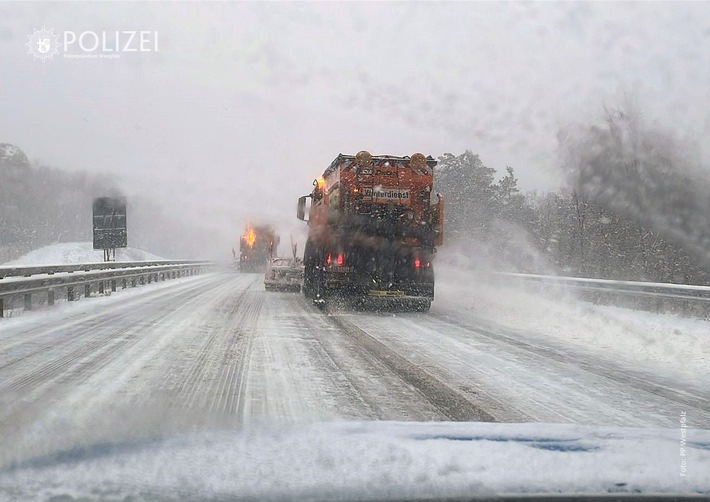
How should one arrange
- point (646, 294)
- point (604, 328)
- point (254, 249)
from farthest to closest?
point (254, 249) < point (646, 294) < point (604, 328)

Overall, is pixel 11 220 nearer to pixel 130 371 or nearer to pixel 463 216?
pixel 463 216

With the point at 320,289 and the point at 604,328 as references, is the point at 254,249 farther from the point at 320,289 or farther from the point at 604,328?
the point at 604,328

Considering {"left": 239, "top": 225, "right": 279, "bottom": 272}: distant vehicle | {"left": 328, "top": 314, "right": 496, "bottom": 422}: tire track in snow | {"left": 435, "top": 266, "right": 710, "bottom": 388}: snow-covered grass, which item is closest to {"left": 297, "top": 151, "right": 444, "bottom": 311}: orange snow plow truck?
{"left": 435, "top": 266, "right": 710, "bottom": 388}: snow-covered grass

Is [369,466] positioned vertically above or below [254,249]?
below

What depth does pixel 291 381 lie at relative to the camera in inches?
247

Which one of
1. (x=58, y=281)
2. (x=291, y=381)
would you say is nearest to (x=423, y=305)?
(x=291, y=381)

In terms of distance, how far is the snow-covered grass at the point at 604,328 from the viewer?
26.9 ft

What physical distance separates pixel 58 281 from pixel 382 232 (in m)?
8.12

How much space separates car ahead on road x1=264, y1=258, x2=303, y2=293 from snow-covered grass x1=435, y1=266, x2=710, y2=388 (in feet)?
18.8

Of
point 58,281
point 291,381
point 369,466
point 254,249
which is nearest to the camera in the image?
point 369,466

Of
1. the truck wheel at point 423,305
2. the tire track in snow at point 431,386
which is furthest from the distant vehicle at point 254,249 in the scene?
the tire track in snow at point 431,386

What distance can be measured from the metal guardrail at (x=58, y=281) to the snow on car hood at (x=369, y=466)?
10.7m

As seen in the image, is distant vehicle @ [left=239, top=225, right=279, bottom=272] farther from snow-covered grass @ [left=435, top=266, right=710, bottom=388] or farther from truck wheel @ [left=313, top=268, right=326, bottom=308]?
truck wheel @ [left=313, top=268, right=326, bottom=308]

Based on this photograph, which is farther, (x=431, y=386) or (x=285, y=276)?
(x=285, y=276)
